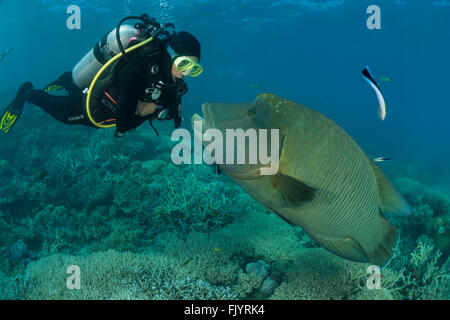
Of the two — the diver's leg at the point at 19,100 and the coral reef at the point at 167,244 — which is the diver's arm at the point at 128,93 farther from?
the diver's leg at the point at 19,100

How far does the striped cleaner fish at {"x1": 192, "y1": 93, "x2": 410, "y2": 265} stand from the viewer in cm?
135

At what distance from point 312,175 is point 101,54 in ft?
11.7

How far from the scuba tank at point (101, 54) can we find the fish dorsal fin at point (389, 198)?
3203mm

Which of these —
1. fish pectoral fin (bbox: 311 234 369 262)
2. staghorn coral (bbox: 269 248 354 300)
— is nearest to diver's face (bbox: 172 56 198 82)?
fish pectoral fin (bbox: 311 234 369 262)

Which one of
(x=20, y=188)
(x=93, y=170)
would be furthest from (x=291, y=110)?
(x=20, y=188)

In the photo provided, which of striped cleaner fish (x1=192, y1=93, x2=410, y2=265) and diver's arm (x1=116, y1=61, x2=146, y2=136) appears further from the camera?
diver's arm (x1=116, y1=61, x2=146, y2=136)

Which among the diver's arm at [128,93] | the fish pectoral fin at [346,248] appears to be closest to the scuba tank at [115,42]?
the diver's arm at [128,93]

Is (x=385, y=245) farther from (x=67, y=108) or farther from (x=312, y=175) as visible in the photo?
(x=67, y=108)

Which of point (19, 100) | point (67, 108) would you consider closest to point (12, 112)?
point (19, 100)

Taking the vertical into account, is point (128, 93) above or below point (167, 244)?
above

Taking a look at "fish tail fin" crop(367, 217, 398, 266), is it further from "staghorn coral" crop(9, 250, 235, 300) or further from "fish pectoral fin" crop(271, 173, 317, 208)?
"staghorn coral" crop(9, 250, 235, 300)

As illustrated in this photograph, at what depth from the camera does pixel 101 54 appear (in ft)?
12.0

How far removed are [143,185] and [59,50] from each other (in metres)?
79.9

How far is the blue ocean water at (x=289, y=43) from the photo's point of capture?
89.5 feet
